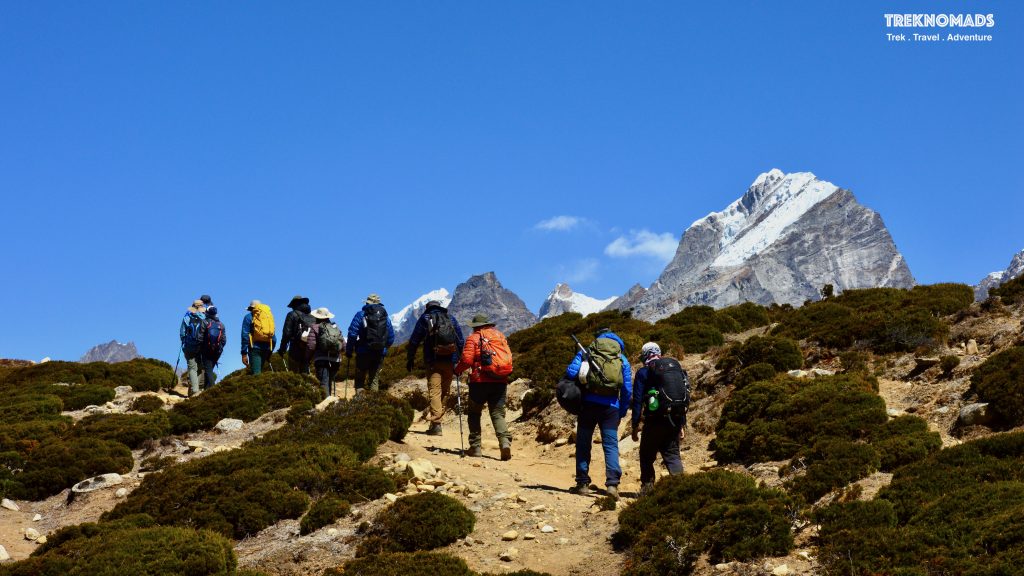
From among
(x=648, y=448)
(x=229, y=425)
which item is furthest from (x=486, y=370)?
(x=229, y=425)

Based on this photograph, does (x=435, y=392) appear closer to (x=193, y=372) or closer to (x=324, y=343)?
(x=324, y=343)

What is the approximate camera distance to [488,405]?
587 inches

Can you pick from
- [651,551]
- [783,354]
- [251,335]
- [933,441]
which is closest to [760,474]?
[933,441]

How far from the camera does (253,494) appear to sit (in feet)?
40.4

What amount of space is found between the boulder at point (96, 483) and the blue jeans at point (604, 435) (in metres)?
7.64

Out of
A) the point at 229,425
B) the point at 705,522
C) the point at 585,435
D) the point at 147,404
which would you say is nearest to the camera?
the point at 705,522

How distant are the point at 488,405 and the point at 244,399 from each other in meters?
6.45

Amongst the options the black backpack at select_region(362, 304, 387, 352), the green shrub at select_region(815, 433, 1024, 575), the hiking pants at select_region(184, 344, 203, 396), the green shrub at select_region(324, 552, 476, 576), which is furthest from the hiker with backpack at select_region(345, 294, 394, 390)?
the green shrub at select_region(815, 433, 1024, 575)

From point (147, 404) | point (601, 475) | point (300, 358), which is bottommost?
point (601, 475)

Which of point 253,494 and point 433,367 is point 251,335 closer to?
point 433,367

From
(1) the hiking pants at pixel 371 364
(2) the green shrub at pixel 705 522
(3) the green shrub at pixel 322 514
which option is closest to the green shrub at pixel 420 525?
(3) the green shrub at pixel 322 514

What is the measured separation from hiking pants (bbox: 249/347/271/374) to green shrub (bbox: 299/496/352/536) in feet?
33.4

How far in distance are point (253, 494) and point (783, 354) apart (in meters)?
10.6

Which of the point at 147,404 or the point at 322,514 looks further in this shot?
the point at 147,404
